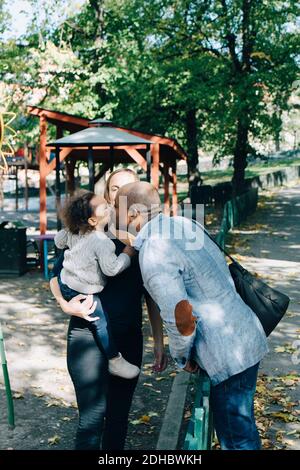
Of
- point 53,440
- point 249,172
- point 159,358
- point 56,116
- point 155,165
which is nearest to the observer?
point 159,358

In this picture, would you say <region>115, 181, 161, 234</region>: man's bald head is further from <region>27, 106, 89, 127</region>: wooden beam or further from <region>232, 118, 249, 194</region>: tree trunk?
<region>232, 118, 249, 194</region>: tree trunk

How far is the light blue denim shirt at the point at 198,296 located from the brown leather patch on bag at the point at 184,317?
2cm

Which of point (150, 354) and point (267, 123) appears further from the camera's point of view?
point (267, 123)

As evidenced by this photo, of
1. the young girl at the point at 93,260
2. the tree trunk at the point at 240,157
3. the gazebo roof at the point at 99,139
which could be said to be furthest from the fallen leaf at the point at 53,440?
the tree trunk at the point at 240,157

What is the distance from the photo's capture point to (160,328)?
396 cm

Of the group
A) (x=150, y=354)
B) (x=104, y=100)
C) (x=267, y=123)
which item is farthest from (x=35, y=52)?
(x=150, y=354)

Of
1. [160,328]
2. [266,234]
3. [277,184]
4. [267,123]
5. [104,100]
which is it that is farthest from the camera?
[277,184]

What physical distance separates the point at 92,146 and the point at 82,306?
833cm

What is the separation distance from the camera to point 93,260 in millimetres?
3650

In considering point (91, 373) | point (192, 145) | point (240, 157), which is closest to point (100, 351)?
point (91, 373)

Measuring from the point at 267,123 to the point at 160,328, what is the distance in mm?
18838

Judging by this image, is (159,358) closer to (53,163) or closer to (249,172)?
(53,163)

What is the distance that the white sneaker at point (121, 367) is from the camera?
3584 millimetres
